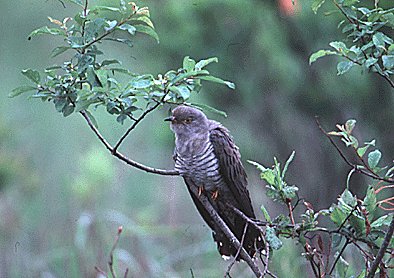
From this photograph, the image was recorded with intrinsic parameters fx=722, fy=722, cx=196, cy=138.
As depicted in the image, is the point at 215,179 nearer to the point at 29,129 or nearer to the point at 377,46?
the point at 377,46

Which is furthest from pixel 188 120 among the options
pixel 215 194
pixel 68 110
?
pixel 68 110

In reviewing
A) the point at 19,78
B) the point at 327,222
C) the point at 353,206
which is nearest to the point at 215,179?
the point at 353,206

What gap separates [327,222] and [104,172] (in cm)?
160

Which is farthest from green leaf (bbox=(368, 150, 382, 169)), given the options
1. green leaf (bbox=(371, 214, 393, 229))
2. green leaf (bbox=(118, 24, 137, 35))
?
green leaf (bbox=(118, 24, 137, 35))

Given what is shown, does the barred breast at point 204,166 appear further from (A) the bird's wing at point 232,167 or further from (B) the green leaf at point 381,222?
(B) the green leaf at point 381,222

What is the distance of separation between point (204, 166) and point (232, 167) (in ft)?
0.36

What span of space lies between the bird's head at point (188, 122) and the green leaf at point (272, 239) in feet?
3.70

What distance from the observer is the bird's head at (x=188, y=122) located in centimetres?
285

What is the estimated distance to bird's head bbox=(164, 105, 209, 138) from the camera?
9.35 feet

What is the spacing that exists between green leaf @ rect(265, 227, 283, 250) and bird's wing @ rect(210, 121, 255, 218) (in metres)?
0.93

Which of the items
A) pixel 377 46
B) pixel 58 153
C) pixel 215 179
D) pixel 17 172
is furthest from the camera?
pixel 58 153

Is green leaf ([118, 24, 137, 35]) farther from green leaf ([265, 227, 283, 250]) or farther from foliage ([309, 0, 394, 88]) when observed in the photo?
green leaf ([265, 227, 283, 250])

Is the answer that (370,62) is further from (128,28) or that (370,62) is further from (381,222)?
(128,28)

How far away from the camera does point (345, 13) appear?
173 centimetres
